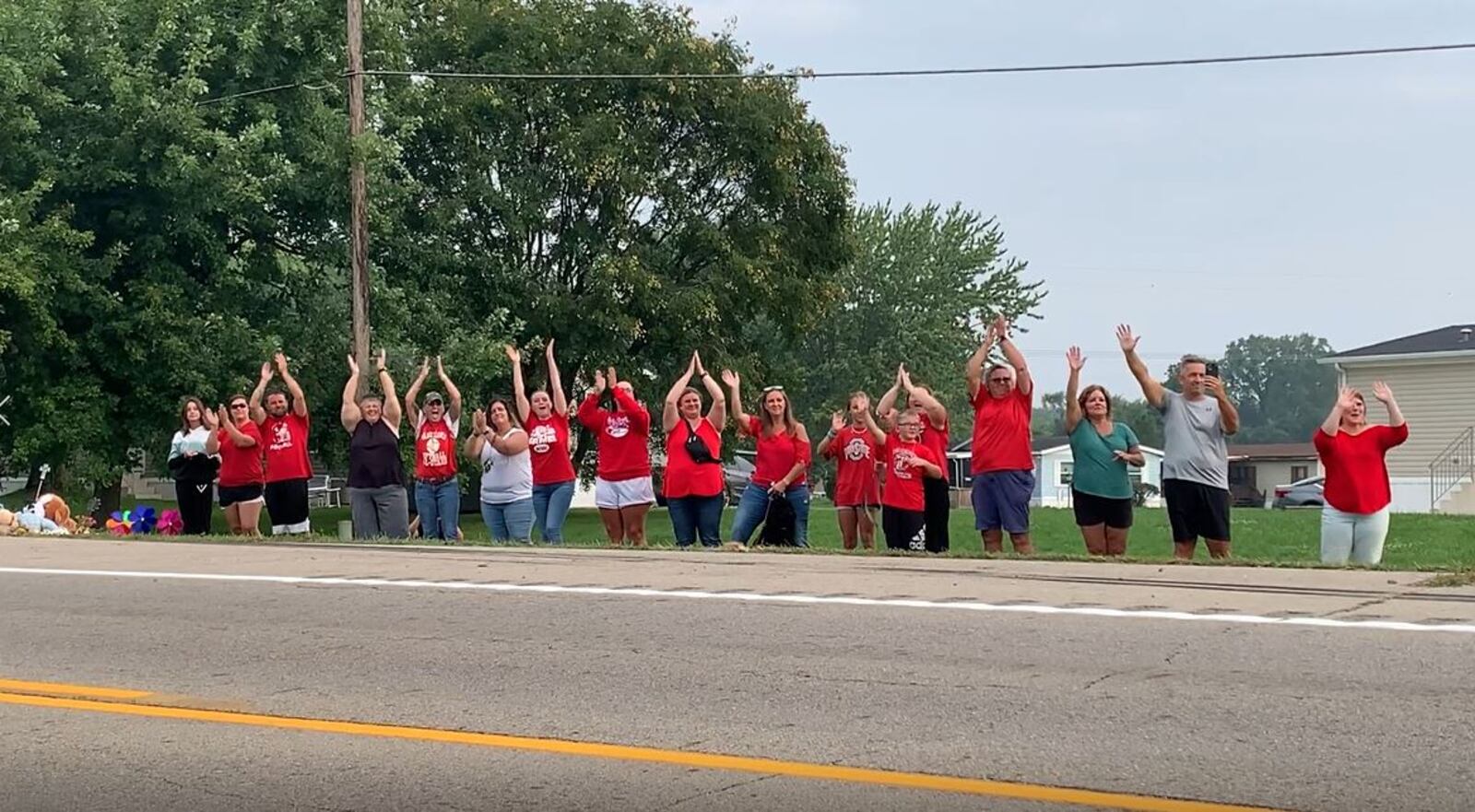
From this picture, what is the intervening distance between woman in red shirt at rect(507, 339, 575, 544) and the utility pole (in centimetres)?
846

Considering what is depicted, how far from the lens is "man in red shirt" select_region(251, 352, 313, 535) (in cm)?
1575

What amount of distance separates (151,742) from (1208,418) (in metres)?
7.66

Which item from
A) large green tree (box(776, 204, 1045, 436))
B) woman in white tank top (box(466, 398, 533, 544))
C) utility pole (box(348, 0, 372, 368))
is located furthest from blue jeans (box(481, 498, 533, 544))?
large green tree (box(776, 204, 1045, 436))

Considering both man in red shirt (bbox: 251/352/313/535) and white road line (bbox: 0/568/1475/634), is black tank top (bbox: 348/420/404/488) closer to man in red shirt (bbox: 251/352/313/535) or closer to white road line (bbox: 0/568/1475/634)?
man in red shirt (bbox: 251/352/313/535)

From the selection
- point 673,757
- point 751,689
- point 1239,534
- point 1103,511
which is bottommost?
point 673,757

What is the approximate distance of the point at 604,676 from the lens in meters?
8.12

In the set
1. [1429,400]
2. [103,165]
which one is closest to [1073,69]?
[103,165]

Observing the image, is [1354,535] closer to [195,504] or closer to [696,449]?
[696,449]

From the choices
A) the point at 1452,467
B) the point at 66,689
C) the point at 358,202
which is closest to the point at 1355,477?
the point at 66,689

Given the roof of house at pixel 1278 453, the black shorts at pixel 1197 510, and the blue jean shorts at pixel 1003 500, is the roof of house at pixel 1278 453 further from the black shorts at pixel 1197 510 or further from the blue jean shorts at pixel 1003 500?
the black shorts at pixel 1197 510

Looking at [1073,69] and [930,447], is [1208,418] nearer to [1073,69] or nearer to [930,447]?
[930,447]

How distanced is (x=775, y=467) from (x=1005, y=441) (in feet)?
7.71

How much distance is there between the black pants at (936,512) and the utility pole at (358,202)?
36.9ft

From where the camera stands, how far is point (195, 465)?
16.9 meters
